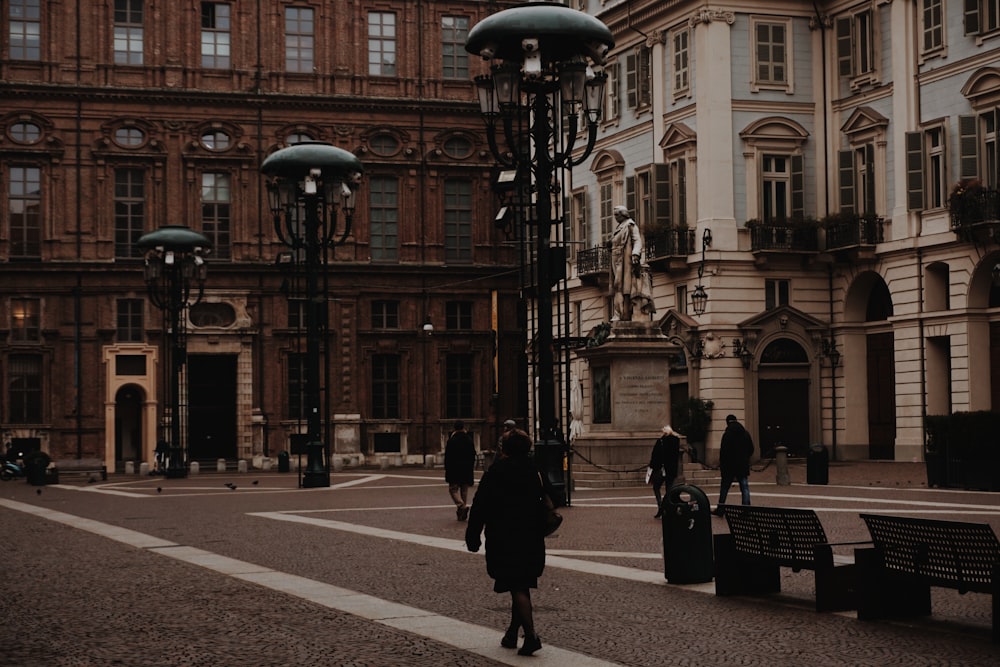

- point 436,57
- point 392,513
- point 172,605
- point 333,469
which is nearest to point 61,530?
point 392,513

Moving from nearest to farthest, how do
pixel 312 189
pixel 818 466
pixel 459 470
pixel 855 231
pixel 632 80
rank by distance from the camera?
pixel 459 470
pixel 818 466
pixel 312 189
pixel 855 231
pixel 632 80

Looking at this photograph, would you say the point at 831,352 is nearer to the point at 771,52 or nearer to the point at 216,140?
the point at 771,52

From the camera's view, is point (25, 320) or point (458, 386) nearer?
point (25, 320)

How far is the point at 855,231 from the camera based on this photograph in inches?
1781

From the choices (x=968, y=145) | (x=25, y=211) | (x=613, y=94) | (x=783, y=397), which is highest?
(x=613, y=94)

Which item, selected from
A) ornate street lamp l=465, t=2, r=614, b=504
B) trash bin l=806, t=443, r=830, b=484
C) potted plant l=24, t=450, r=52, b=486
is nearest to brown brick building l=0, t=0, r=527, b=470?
potted plant l=24, t=450, r=52, b=486

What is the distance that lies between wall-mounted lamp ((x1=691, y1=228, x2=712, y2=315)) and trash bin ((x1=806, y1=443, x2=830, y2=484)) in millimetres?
12624

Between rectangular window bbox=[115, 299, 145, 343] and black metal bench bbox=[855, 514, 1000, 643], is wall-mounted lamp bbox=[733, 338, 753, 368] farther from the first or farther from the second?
black metal bench bbox=[855, 514, 1000, 643]

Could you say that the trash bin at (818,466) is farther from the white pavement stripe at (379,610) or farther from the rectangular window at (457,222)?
the rectangular window at (457,222)

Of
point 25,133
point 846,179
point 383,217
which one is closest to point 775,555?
point 846,179

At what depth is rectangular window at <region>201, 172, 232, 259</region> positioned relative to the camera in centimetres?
6134

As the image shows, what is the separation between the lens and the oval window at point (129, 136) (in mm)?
60562

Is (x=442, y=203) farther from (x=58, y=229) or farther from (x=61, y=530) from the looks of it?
(x=61, y=530)

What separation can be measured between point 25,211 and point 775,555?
51118mm
